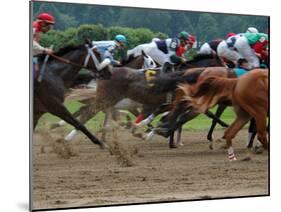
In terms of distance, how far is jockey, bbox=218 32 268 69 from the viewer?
884 cm

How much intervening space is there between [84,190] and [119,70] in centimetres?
135

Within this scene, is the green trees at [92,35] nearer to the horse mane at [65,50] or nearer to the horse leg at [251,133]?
the horse mane at [65,50]

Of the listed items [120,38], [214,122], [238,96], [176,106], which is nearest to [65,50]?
[120,38]

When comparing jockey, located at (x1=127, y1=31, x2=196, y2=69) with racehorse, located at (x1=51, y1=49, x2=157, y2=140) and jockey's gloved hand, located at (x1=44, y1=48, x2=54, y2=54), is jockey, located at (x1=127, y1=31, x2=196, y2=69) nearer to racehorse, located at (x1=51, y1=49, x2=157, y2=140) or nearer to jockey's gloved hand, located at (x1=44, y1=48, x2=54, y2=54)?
racehorse, located at (x1=51, y1=49, x2=157, y2=140)

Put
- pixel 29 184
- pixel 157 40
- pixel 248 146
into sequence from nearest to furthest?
pixel 29 184 → pixel 157 40 → pixel 248 146

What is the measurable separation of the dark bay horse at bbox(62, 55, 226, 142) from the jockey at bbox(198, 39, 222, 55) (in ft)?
0.38

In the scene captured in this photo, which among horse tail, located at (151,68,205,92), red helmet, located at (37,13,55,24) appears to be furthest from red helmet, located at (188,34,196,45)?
red helmet, located at (37,13,55,24)

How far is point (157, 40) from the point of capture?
8.48 m

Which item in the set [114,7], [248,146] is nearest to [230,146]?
[248,146]

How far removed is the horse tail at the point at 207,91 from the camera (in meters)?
8.70

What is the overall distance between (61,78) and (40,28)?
574mm

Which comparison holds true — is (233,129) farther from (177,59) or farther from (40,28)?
(40,28)

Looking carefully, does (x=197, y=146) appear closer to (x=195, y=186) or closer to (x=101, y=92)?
(x=195, y=186)

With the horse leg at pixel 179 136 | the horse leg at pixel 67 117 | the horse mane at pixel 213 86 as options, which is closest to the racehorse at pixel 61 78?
the horse leg at pixel 67 117
